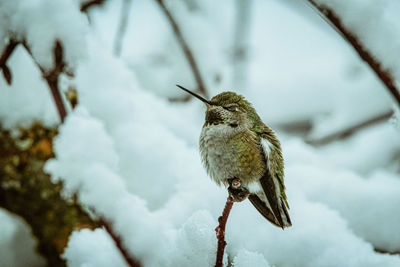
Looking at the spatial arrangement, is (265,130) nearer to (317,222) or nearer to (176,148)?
(317,222)

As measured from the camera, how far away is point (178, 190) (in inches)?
55.7

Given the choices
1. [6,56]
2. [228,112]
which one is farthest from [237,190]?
[6,56]

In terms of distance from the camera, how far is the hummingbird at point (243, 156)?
3.13 feet

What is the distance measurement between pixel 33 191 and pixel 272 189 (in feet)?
4.19

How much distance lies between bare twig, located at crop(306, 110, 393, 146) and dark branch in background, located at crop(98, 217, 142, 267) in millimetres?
2002

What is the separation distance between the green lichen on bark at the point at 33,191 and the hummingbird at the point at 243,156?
93 centimetres

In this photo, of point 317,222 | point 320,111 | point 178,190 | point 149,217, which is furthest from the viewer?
point 320,111

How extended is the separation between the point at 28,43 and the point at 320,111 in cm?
317

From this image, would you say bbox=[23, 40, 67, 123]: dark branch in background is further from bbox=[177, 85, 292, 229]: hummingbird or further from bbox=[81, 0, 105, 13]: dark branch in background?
bbox=[81, 0, 105, 13]: dark branch in background

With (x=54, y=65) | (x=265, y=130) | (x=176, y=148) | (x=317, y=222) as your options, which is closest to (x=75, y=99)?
(x=54, y=65)

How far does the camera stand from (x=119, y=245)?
0.98 m

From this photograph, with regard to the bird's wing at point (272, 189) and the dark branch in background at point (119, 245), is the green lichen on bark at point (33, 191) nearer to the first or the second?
the dark branch in background at point (119, 245)

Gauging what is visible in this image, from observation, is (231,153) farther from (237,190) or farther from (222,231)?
(222,231)

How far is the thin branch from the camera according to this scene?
0.82m
